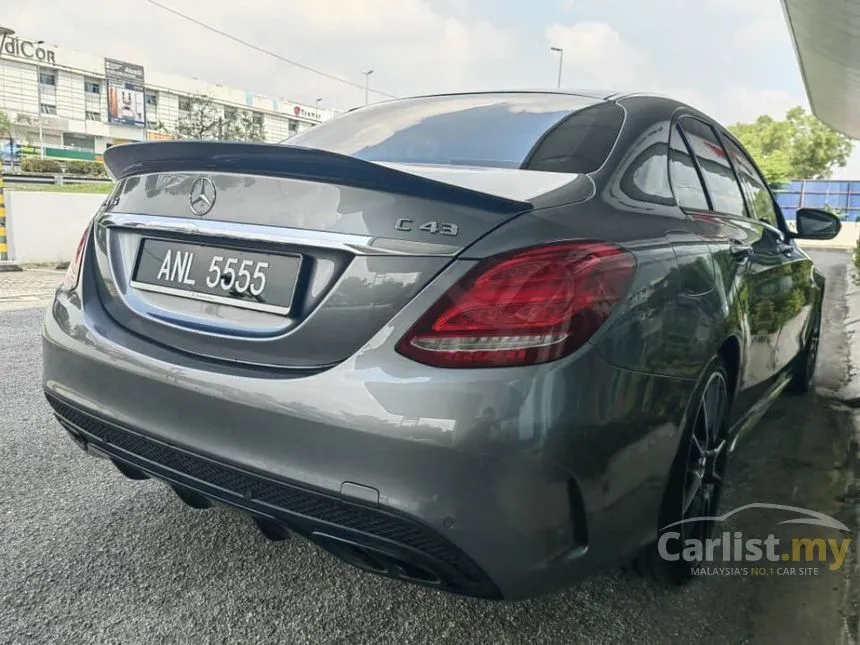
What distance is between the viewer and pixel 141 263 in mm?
1838

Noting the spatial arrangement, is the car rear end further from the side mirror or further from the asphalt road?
the side mirror

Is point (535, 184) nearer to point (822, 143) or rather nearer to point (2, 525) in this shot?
point (2, 525)

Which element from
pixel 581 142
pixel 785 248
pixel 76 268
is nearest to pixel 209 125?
pixel 785 248

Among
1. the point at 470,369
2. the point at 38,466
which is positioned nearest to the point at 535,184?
the point at 470,369

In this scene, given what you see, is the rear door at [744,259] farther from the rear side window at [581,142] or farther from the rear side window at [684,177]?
the rear side window at [581,142]

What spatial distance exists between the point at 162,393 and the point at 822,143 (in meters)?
63.5

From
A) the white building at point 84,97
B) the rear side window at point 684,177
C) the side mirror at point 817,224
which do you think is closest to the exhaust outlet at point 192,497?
the rear side window at point 684,177

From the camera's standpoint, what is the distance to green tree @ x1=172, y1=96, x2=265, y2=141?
3984cm

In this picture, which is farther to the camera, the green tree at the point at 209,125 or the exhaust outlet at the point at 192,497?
the green tree at the point at 209,125

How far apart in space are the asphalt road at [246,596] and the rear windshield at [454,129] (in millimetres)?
1287

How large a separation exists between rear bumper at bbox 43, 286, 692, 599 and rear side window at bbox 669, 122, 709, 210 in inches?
31.9

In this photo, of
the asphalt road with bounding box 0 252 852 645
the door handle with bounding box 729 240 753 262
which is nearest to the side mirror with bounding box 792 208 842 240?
the door handle with bounding box 729 240 753 262

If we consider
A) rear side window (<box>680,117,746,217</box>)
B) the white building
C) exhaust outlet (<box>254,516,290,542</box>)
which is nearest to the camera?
exhaust outlet (<box>254,516,290,542</box>)

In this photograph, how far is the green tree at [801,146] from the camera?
54.7 meters
